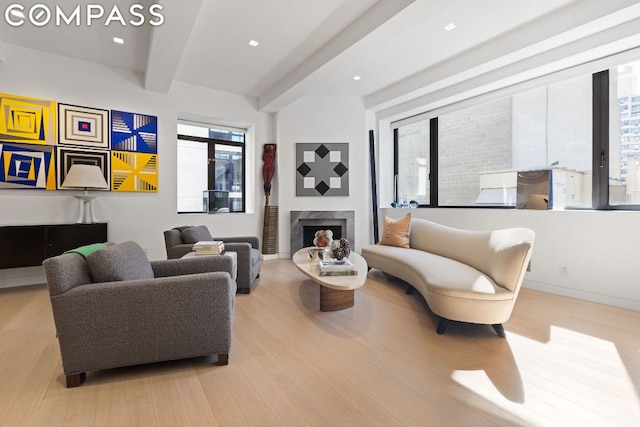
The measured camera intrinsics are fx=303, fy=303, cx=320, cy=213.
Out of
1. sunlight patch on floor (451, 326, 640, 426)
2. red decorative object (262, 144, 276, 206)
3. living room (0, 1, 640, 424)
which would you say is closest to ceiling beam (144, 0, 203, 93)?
living room (0, 1, 640, 424)

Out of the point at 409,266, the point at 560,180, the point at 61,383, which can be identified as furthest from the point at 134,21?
the point at 560,180

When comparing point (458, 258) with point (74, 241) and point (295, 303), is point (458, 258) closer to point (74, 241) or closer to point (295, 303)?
point (295, 303)

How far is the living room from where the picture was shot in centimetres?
301

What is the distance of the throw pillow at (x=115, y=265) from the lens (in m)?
1.78

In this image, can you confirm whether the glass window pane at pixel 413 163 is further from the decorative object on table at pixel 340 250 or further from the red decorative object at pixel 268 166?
the decorative object on table at pixel 340 250

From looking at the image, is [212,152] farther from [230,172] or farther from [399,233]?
[399,233]

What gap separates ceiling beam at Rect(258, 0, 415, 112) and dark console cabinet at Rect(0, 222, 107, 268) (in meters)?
3.31

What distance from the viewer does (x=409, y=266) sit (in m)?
3.24

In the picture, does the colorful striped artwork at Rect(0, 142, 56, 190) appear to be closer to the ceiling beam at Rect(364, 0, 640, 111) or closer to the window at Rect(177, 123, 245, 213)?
the window at Rect(177, 123, 245, 213)

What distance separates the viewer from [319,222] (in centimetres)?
568

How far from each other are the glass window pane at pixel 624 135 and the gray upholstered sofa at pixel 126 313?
4.04 metres

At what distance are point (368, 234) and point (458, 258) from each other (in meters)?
2.58

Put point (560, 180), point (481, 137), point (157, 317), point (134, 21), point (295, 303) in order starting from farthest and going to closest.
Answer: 1. point (481, 137)
2. point (560, 180)
3. point (134, 21)
4. point (295, 303)
5. point (157, 317)

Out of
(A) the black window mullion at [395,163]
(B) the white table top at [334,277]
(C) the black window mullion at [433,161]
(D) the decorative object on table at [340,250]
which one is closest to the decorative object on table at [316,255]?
(B) the white table top at [334,277]
